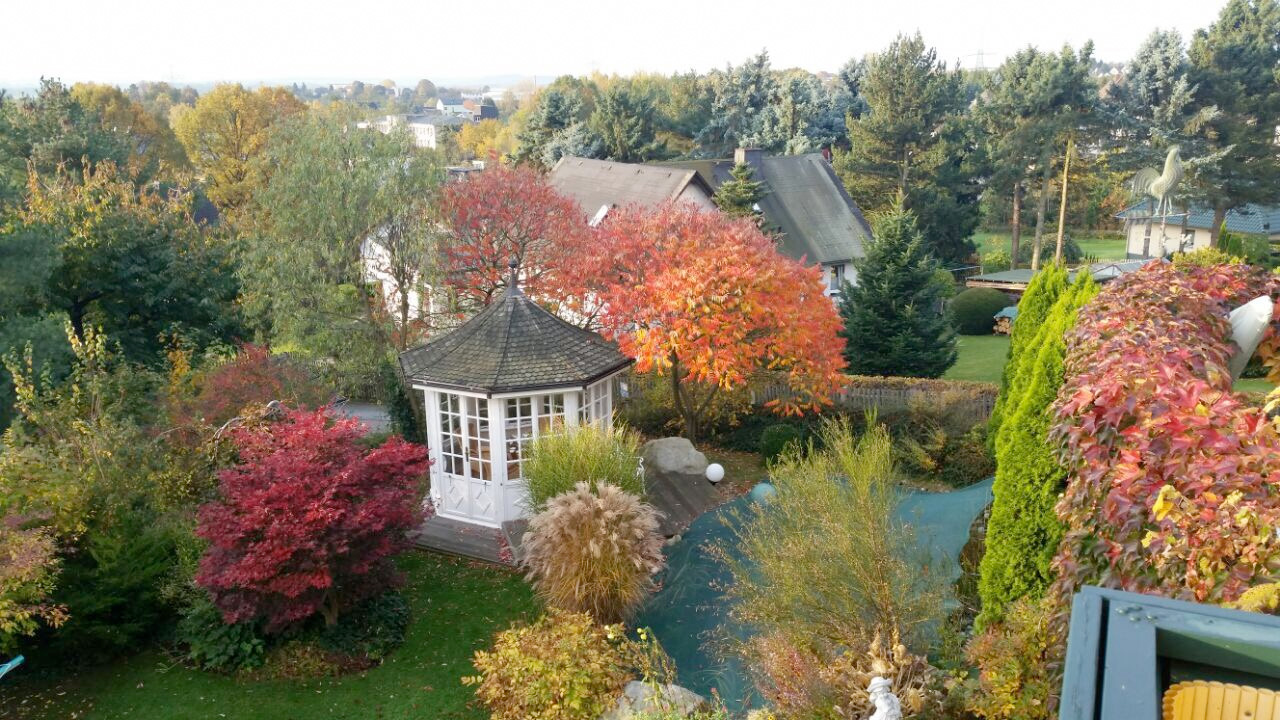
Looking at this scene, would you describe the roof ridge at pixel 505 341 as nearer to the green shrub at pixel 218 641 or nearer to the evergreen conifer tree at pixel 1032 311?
the green shrub at pixel 218 641

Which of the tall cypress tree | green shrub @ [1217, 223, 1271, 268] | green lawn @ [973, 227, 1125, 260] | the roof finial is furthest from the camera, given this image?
green lawn @ [973, 227, 1125, 260]

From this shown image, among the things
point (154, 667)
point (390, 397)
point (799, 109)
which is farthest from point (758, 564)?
point (799, 109)

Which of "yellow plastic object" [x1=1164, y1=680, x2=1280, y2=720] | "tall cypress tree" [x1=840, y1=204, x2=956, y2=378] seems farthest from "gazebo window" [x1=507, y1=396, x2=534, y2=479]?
"yellow plastic object" [x1=1164, y1=680, x2=1280, y2=720]

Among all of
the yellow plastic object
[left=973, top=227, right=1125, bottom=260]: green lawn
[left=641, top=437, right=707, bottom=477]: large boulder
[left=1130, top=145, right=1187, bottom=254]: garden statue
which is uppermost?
[left=1130, top=145, right=1187, bottom=254]: garden statue

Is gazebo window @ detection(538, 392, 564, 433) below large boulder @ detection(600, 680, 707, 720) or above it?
above

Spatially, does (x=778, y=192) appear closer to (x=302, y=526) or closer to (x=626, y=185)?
(x=626, y=185)

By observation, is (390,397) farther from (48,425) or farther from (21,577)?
(21,577)

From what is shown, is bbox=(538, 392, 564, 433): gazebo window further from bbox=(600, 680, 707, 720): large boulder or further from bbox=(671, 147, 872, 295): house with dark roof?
bbox=(671, 147, 872, 295): house with dark roof
